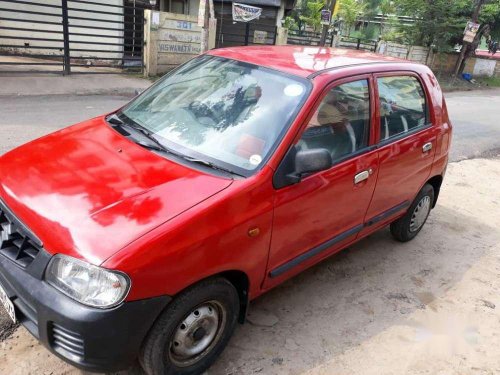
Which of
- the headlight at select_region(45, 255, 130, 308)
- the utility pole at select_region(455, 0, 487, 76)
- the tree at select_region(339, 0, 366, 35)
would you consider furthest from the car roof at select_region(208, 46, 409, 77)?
the tree at select_region(339, 0, 366, 35)

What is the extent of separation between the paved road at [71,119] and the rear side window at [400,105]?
434cm

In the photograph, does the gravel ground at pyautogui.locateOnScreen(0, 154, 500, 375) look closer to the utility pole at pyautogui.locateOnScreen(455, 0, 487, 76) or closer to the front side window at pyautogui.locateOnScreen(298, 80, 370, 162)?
the front side window at pyautogui.locateOnScreen(298, 80, 370, 162)

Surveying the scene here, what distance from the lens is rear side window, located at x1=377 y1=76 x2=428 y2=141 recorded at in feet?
11.7

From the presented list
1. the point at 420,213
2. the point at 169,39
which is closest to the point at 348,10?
the point at 169,39

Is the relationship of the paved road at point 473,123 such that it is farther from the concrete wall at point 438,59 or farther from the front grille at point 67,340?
the front grille at point 67,340

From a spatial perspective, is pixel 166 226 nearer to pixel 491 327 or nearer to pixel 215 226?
pixel 215 226

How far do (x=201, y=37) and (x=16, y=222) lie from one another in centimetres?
1252

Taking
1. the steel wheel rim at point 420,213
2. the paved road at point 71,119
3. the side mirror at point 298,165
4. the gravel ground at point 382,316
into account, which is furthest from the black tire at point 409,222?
the paved road at point 71,119

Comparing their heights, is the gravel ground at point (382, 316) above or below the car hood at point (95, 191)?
below

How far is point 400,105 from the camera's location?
3805 mm

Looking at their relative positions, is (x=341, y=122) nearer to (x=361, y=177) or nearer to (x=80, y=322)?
(x=361, y=177)

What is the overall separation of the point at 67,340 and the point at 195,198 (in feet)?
2.94

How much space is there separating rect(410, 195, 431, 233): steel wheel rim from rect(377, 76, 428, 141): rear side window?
0.83 m

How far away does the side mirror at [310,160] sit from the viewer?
2.65 metres
